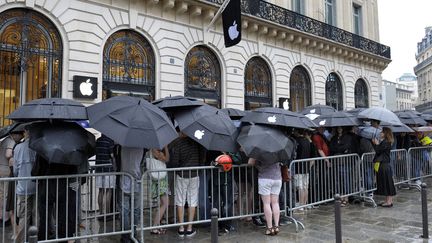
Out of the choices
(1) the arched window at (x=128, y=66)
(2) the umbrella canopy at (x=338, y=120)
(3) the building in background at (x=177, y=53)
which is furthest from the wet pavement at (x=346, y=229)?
(1) the arched window at (x=128, y=66)

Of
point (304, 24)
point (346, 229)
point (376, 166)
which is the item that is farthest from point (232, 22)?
point (346, 229)

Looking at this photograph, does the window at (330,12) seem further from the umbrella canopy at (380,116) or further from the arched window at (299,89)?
the umbrella canopy at (380,116)

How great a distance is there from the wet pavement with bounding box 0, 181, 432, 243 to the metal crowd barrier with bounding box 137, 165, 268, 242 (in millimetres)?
312

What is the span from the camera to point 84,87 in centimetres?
1043

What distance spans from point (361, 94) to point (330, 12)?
5.99 metres

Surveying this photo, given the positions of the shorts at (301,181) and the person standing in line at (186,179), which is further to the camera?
the shorts at (301,181)

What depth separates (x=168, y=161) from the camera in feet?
21.2

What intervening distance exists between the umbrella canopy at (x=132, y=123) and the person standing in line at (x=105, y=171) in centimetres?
137

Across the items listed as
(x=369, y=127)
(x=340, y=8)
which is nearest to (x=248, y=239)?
(x=369, y=127)

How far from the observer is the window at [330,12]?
2131 cm

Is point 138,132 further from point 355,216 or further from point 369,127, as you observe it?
point 369,127

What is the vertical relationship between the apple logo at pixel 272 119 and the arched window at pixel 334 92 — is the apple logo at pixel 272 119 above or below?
below

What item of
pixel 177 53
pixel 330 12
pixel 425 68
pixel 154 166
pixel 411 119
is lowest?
pixel 154 166

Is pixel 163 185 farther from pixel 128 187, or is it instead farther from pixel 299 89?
pixel 299 89
